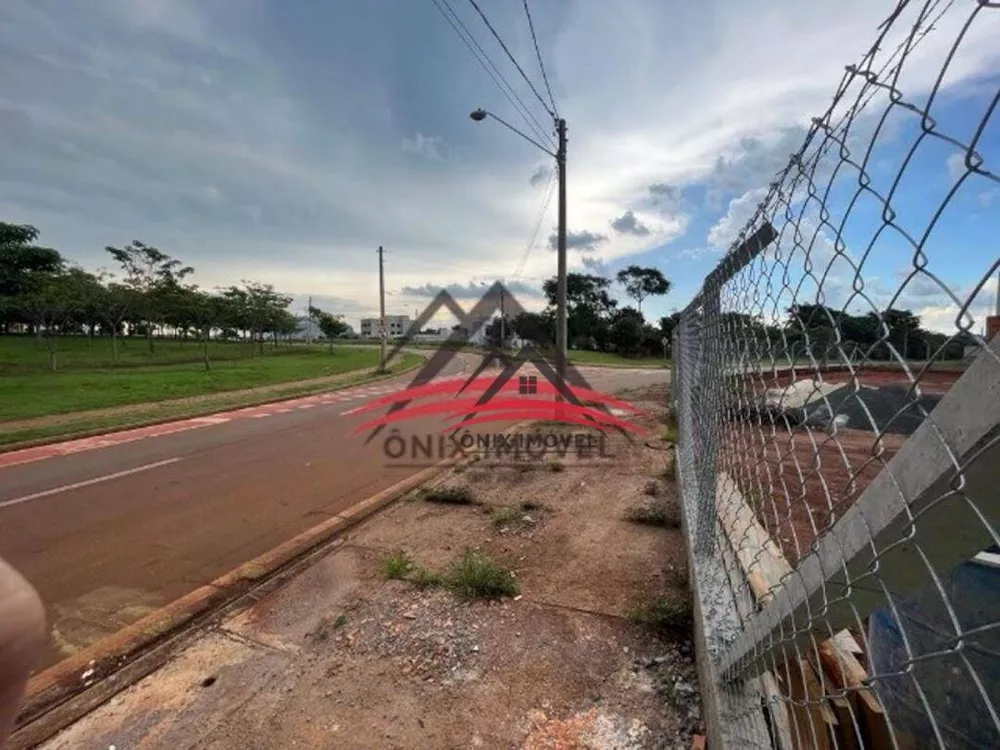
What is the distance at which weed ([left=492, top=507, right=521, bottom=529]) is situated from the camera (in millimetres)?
4582

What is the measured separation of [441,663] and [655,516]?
2457mm

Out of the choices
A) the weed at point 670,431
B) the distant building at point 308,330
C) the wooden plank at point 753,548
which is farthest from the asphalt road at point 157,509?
the distant building at point 308,330

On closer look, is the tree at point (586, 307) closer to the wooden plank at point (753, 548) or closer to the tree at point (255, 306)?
the tree at point (255, 306)

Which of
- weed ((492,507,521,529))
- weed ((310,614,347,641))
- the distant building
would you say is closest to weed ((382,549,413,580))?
weed ((310,614,347,641))

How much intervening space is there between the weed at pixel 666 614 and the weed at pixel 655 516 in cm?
132

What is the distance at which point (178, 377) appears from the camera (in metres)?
19.1

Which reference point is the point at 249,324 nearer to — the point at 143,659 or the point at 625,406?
the point at 625,406

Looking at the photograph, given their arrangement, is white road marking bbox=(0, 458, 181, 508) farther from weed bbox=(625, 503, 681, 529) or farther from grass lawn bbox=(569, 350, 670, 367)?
grass lawn bbox=(569, 350, 670, 367)

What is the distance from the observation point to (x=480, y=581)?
3361 mm

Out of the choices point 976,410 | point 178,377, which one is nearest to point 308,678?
point 976,410

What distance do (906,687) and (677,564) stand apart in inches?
79.2

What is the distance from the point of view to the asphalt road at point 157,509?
12.2 ft

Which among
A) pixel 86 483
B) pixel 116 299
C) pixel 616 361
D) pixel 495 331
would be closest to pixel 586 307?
pixel 616 361

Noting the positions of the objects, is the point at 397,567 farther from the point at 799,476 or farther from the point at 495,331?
the point at 495,331
